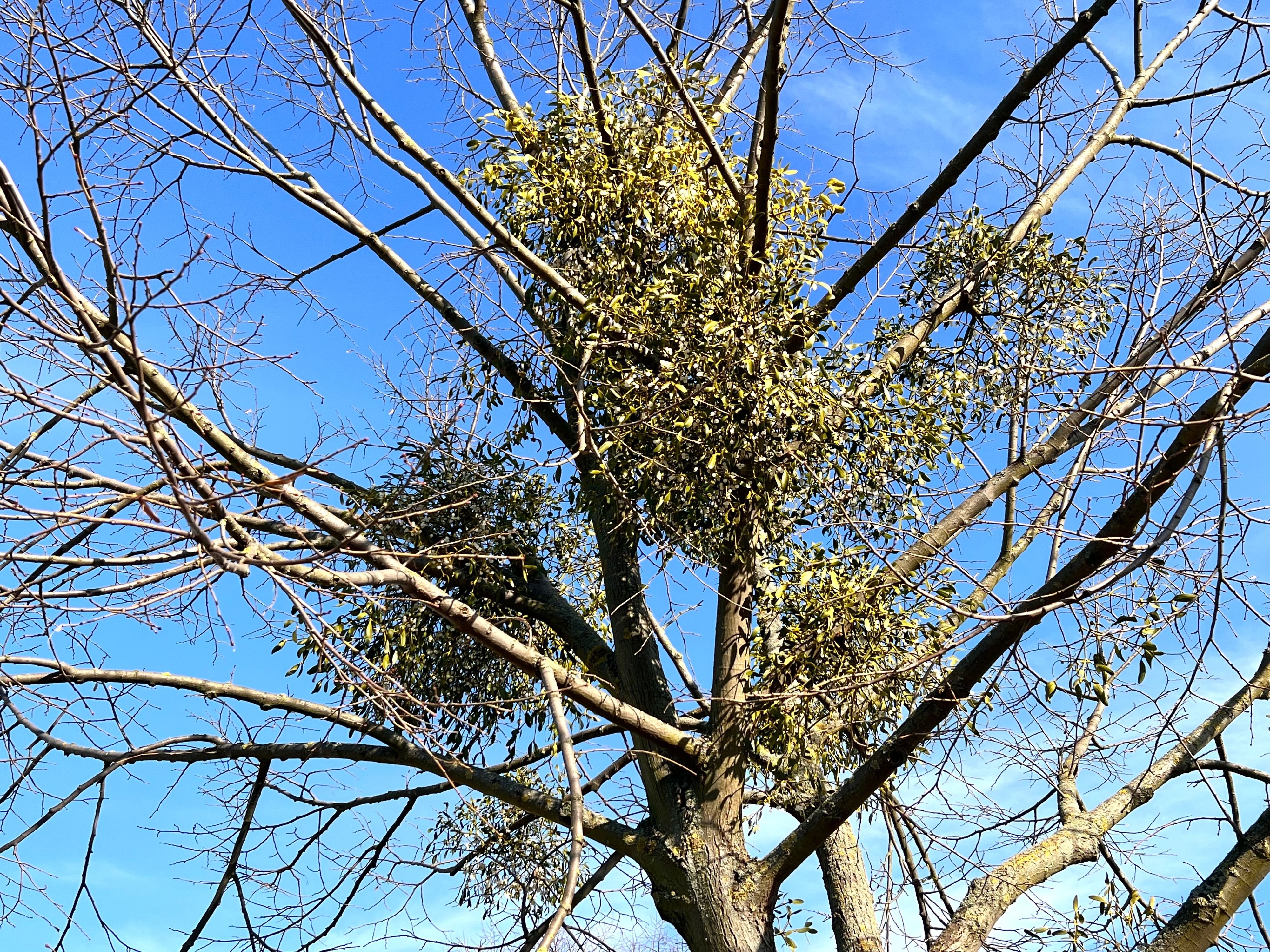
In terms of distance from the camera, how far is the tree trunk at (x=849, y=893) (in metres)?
4.89

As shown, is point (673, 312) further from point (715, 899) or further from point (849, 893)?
point (849, 893)

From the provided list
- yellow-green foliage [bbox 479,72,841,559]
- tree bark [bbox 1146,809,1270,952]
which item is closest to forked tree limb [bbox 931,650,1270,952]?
tree bark [bbox 1146,809,1270,952]

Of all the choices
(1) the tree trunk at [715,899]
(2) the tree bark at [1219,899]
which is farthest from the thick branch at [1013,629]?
(2) the tree bark at [1219,899]

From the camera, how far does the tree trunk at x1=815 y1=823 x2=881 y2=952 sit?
16.1 ft

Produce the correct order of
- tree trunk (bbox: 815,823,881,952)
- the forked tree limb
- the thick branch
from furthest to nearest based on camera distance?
tree trunk (bbox: 815,823,881,952) < the forked tree limb < the thick branch

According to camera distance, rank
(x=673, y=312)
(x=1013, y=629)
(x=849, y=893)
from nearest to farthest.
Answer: (x=1013, y=629) → (x=673, y=312) → (x=849, y=893)

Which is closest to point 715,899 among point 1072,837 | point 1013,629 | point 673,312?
point 1072,837

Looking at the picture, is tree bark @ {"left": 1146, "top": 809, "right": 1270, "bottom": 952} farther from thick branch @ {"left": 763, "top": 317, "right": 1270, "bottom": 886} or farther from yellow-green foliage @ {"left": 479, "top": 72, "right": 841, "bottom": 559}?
yellow-green foliage @ {"left": 479, "top": 72, "right": 841, "bottom": 559}

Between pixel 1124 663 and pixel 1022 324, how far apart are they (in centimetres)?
282

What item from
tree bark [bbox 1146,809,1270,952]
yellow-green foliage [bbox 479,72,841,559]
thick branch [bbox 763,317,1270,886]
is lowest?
tree bark [bbox 1146,809,1270,952]

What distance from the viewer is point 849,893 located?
5.06 metres

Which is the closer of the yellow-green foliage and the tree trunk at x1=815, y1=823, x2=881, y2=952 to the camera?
the yellow-green foliage

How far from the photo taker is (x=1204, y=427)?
3.21m

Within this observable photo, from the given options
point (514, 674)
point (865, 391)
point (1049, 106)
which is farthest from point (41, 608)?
point (1049, 106)
